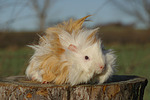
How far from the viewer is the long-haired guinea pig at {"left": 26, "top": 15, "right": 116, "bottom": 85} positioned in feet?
7.79

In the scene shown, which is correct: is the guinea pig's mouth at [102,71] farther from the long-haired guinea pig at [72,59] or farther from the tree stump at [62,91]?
the tree stump at [62,91]

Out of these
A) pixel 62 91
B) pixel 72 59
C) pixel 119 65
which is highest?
pixel 119 65

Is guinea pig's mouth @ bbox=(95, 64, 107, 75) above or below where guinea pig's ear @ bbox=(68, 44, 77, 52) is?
below

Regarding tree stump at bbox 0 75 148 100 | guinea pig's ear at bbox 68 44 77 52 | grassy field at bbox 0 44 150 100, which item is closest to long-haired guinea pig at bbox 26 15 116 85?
guinea pig's ear at bbox 68 44 77 52

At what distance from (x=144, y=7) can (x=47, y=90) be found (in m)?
16.9

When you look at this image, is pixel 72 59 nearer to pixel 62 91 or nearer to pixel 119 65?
pixel 62 91

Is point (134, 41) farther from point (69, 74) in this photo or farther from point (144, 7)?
point (69, 74)

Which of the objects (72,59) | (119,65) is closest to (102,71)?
(72,59)

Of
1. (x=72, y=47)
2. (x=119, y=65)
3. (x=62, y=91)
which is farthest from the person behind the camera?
(x=119, y=65)

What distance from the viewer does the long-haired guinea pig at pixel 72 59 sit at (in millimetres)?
2373

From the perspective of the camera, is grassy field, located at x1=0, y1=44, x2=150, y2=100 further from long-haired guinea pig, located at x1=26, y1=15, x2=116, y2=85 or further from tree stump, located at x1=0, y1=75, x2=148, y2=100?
tree stump, located at x1=0, y1=75, x2=148, y2=100

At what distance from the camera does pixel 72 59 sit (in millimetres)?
2436

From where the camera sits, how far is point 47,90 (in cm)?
236

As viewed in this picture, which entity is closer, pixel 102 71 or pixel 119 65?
pixel 102 71
